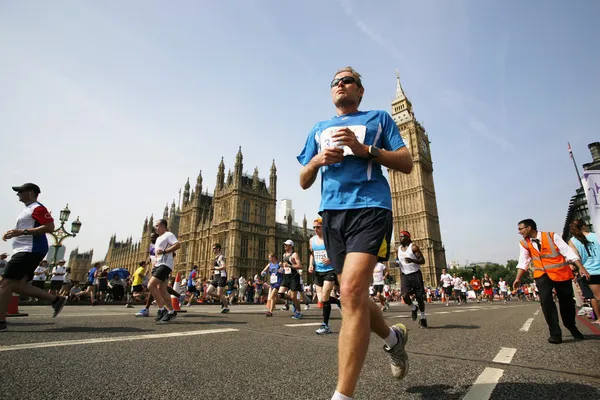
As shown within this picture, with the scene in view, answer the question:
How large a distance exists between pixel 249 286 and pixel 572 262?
21.3 metres

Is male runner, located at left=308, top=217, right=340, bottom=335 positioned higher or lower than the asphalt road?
higher

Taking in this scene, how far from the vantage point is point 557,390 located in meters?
1.92

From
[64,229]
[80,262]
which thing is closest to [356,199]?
[64,229]

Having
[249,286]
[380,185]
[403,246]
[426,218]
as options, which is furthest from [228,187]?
[380,185]

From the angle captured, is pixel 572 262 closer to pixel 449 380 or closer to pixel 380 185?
pixel 449 380

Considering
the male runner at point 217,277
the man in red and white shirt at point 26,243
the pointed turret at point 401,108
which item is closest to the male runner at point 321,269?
the man in red and white shirt at point 26,243

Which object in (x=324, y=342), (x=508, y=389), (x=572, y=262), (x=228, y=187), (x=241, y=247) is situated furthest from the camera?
(x=228, y=187)

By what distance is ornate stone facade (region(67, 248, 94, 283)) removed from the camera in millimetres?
100188

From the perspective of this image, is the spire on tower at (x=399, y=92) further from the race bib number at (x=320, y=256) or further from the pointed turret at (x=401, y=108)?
the race bib number at (x=320, y=256)

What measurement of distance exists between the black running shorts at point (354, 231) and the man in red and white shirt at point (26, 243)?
455 cm

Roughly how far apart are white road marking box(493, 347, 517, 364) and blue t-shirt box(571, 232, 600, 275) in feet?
11.1

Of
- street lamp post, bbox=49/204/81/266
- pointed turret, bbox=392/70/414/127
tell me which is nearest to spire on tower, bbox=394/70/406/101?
pointed turret, bbox=392/70/414/127

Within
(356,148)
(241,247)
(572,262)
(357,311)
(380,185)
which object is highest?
(241,247)

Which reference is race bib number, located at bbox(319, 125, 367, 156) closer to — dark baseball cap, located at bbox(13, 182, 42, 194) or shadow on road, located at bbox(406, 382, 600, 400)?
shadow on road, located at bbox(406, 382, 600, 400)
